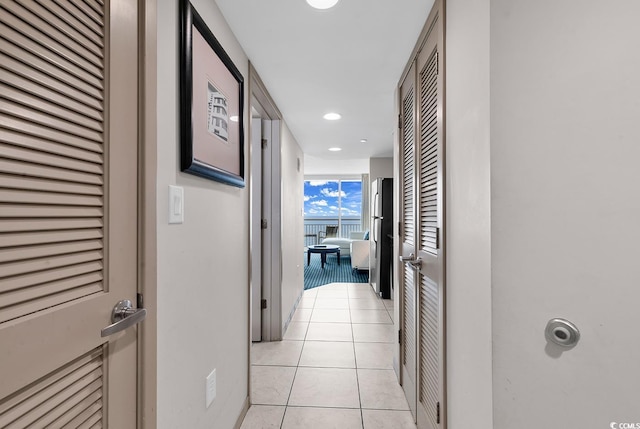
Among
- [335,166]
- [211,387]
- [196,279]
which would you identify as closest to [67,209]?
[196,279]

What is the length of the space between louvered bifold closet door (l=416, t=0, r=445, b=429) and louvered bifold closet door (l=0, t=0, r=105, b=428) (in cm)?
115

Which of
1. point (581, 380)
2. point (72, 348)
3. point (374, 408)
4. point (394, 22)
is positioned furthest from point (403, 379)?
point (394, 22)

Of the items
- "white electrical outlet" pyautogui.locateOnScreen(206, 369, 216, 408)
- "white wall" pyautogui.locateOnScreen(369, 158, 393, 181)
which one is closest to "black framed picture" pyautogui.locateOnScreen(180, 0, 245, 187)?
"white electrical outlet" pyautogui.locateOnScreen(206, 369, 216, 408)

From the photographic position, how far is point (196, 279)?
1.20 m

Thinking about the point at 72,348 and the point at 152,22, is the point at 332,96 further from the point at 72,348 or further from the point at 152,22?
the point at 72,348

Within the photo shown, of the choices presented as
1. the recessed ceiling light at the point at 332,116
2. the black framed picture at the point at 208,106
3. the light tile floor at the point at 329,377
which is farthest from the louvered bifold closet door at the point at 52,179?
the recessed ceiling light at the point at 332,116

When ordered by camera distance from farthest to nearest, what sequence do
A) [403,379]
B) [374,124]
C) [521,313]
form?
[374,124] < [403,379] < [521,313]

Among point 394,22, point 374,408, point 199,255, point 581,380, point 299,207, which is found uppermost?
point 394,22

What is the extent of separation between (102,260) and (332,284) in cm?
470

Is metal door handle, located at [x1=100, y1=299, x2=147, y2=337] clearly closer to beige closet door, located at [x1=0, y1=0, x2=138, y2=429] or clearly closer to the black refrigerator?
beige closet door, located at [x1=0, y1=0, x2=138, y2=429]

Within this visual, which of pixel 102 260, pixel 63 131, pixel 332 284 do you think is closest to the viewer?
pixel 63 131

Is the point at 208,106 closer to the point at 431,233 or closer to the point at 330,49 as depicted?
the point at 330,49

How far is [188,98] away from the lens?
1100mm

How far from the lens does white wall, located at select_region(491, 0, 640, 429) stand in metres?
0.78
